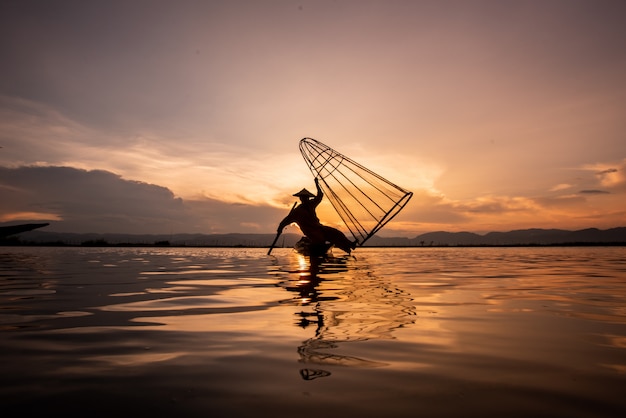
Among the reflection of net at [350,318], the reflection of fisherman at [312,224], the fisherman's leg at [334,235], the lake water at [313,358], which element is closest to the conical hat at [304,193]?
the reflection of fisherman at [312,224]

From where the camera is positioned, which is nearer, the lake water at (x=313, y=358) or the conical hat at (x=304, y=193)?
the lake water at (x=313, y=358)

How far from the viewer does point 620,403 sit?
3465 millimetres

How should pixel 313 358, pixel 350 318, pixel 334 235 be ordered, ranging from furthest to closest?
1. pixel 334 235
2. pixel 350 318
3. pixel 313 358

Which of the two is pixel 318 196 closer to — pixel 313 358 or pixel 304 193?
pixel 304 193

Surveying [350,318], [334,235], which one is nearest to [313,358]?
[350,318]

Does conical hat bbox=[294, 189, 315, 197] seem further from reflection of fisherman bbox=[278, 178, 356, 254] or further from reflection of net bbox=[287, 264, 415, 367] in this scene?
reflection of net bbox=[287, 264, 415, 367]

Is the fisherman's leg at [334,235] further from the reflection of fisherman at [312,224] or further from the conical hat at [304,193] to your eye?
the conical hat at [304,193]

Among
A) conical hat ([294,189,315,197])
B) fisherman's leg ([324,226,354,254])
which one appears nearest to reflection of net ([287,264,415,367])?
fisherman's leg ([324,226,354,254])

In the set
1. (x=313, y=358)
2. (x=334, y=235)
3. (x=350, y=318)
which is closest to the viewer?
(x=313, y=358)

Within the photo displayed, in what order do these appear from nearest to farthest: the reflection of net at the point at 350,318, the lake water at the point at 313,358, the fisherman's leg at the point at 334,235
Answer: the lake water at the point at 313,358 < the reflection of net at the point at 350,318 < the fisherman's leg at the point at 334,235

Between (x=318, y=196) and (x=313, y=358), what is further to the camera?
(x=318, y=196)

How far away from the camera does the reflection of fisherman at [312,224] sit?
3753 centimetres

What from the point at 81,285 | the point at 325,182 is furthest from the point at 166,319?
the point at 325,182

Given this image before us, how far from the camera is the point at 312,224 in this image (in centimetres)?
3769
